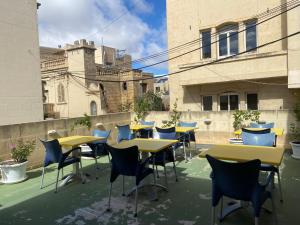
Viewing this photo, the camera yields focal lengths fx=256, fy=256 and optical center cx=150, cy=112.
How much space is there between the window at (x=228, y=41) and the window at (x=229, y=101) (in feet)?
5.73

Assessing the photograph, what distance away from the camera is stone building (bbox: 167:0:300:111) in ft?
29.3

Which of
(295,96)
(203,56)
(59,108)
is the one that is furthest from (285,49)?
(59,108)

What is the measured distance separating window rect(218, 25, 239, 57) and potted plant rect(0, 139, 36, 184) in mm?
8279

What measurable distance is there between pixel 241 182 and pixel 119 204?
2072 mm

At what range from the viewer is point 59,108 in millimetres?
17469

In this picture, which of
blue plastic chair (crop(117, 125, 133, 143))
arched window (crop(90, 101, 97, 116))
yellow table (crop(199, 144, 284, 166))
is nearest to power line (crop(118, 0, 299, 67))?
arched window (crop(90, 101, 97, 116))

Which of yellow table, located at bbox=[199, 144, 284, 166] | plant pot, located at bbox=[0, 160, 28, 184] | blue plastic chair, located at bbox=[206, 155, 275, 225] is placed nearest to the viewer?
blue plastic chair, located at bbox=[206, 155, 275, 225]

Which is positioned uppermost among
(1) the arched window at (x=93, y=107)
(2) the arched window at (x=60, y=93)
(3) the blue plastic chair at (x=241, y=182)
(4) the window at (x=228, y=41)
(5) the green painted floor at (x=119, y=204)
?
(4) the window at (x=228, y=41)

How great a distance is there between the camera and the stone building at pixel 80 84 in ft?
52.2

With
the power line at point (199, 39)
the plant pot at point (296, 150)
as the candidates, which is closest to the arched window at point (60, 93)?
the power line at point (199, 39)

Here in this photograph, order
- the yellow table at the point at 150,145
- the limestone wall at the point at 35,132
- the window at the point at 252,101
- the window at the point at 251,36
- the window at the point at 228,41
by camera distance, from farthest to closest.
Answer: the window at the point at 228,41 → the window at the point at 252,101 → the window at the point at 251,36 → the limestone wall at the point at 35,132 → the yellow table at the point at 150,145

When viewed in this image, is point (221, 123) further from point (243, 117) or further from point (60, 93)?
point (60, 93)

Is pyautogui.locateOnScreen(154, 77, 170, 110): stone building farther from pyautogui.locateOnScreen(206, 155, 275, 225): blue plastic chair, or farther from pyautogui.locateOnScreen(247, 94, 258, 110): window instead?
pyautogui.locateOnScreen(206, 155, 275, 225): blue plastic chair

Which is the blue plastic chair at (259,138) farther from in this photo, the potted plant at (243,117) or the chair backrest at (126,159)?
the potted plant at (243,117)
